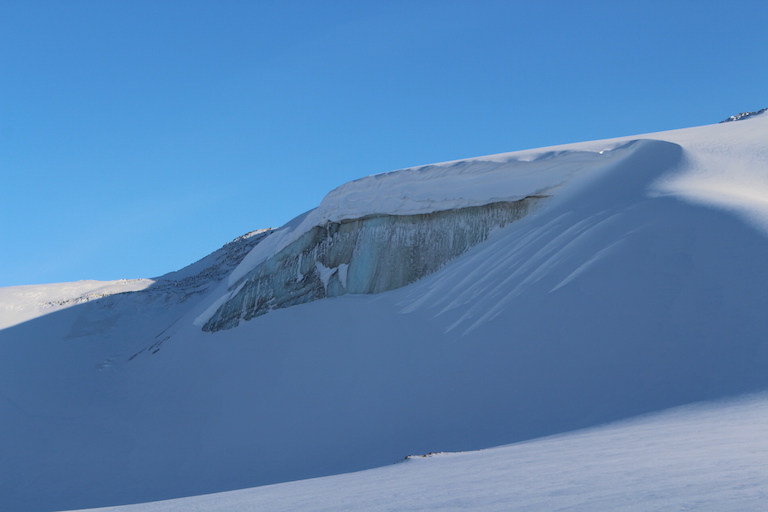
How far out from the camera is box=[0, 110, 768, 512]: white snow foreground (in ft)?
21.0

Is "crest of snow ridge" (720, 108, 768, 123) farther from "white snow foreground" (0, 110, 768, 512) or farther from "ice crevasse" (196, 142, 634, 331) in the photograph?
"ice crevasse" (196, 142, 634, 331)

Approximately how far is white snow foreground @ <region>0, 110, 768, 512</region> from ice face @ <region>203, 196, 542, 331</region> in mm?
140

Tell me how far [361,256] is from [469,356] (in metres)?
5.69

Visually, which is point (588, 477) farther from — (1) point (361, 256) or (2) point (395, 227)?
(1) point (361, 256)

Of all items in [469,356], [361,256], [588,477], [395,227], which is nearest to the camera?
[588,477]

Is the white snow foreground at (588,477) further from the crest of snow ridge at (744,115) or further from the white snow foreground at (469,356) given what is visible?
the crest of snow ridge at (744,115)

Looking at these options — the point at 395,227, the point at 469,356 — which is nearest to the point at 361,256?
the point at 395,227

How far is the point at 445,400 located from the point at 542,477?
4.60m

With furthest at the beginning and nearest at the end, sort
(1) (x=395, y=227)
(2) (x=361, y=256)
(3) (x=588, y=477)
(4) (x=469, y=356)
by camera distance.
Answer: (2) (x=361, y=256)
(1) (x=395, y=227)
(4) (x=469, y=356)
(3) (x=588, y=477)

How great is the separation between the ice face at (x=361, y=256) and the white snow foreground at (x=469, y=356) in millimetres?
140

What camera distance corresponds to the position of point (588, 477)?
3484mm

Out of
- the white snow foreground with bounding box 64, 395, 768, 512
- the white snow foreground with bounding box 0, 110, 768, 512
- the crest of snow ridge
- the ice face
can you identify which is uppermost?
the crest of snow ridge

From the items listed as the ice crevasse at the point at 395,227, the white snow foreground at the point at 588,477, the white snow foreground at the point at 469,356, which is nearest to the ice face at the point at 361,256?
the ice crevasse at the point at 395,227

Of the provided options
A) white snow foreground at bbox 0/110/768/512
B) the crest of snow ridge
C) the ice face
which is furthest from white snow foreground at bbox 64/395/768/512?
the crest of snow ridge
